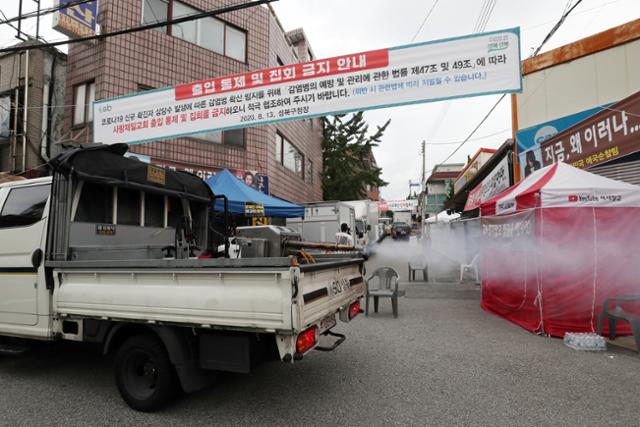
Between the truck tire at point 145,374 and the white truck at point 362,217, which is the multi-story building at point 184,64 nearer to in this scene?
the white truck at point 362,217

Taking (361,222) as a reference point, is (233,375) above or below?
below

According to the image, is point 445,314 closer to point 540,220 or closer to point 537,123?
point 540,220

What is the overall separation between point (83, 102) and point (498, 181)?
14.0 metres

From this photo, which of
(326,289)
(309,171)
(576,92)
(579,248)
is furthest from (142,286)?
(309,171)

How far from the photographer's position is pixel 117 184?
12.9 ft

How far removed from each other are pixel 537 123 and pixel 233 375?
33.3ft

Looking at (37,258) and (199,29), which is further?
(199,29)

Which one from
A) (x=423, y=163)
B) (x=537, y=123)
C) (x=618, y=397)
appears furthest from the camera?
(x=423, y=163)

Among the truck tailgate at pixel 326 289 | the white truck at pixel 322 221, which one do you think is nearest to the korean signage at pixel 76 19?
the white truck at pixel 322 221

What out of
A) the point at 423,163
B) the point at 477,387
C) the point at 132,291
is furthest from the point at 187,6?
the point at 423,163

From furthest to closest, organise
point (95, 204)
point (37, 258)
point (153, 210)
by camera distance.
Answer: point (153, 210), point (95, 204), point (37, 258)

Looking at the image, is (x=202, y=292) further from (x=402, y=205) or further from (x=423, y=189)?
(x=402, y=205)

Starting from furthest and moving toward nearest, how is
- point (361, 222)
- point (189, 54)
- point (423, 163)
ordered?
point (423, 163) < point (361, 222) < point (189, 54)

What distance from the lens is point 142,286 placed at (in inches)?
124
